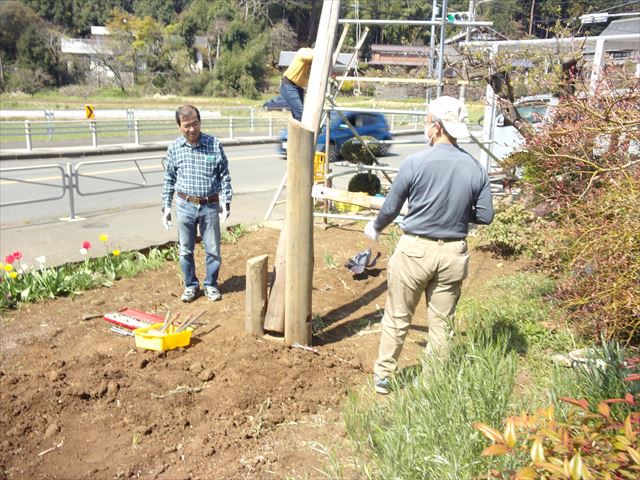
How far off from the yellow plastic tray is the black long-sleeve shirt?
204 centimetres

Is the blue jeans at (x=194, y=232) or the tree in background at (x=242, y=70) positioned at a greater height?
the tree in background at (x=242, y=70)

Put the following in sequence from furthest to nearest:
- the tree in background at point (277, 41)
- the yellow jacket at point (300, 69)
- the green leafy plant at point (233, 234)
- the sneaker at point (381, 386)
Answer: the tree in background at point (277, 41), the green leafy plant at point (233, 234), the yellow jacket at point (300, 69), the sneaker at point (381, 386)

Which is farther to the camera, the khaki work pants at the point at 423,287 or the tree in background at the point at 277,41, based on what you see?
the tree in background at the point at 277,41

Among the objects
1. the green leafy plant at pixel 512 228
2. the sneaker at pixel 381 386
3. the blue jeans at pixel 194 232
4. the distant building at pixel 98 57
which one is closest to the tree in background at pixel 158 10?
the distant building at pixel 98 57

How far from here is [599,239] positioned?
11.3ft

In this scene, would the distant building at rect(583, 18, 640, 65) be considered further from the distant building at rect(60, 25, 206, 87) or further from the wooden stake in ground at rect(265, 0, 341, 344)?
the distant building at rect(60, 25, 206, 87)

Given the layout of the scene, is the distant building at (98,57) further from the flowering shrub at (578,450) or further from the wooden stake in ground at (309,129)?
the flowering shrub at (578,450)

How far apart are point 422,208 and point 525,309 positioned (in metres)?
1.90

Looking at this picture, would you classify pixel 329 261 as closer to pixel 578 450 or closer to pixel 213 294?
pixel 213 294

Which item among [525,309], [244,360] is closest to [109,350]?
[244,360]

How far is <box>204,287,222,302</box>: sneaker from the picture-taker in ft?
19.4

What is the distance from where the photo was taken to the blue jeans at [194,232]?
572cm

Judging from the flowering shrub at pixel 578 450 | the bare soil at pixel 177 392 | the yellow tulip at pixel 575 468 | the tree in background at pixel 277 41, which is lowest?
the bare soil at pixel 177 392

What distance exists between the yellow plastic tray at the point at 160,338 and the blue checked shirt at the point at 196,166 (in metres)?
1.41
